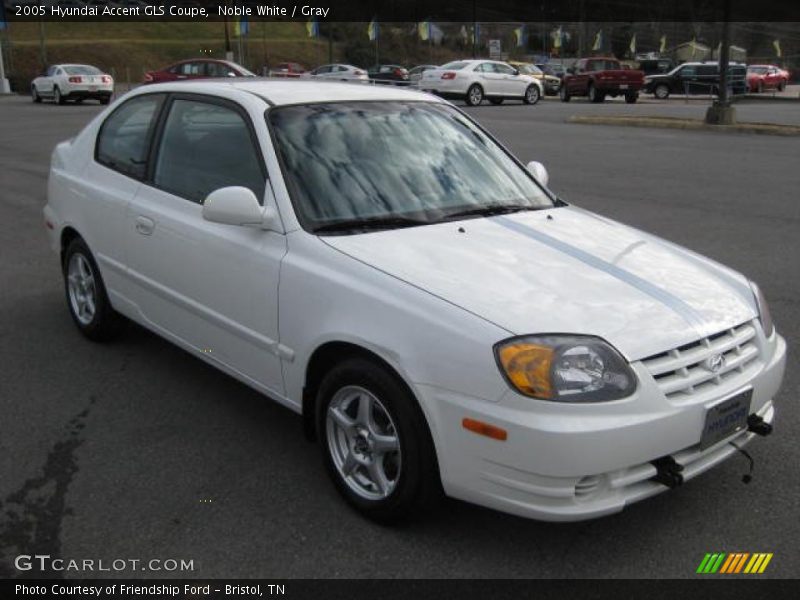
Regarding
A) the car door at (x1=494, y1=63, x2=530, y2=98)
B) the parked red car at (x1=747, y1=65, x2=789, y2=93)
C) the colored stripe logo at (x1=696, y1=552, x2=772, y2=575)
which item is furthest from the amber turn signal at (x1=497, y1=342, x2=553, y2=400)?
the parked red car at (x1=747, y1=65, x2=789, y2=93)

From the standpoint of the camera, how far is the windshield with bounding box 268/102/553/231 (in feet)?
11.4

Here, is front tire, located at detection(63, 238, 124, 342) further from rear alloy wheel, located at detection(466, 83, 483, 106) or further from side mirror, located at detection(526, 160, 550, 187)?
rear alloy wheel, located at detection(466, 83, 483, 106)

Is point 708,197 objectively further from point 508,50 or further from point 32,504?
point 508,50

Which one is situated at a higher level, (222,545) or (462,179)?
(462,179)

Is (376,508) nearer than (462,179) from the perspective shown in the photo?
Yes

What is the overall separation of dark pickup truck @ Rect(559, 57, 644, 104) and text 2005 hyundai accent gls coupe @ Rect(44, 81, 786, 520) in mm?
29692

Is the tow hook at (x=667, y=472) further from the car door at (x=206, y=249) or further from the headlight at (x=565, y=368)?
the car door at (x=206, y=249)

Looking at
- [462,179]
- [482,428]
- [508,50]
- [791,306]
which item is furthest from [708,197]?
[508,50]

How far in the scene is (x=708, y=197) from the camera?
10.1m

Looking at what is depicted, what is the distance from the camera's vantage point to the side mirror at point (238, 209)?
335cm

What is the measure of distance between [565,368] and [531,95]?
97.7 ft

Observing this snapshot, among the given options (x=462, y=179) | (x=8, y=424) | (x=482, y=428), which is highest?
(x=462, y=179)

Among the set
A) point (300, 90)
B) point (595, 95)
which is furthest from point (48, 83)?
point (300, 90)

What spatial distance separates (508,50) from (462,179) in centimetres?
10044
